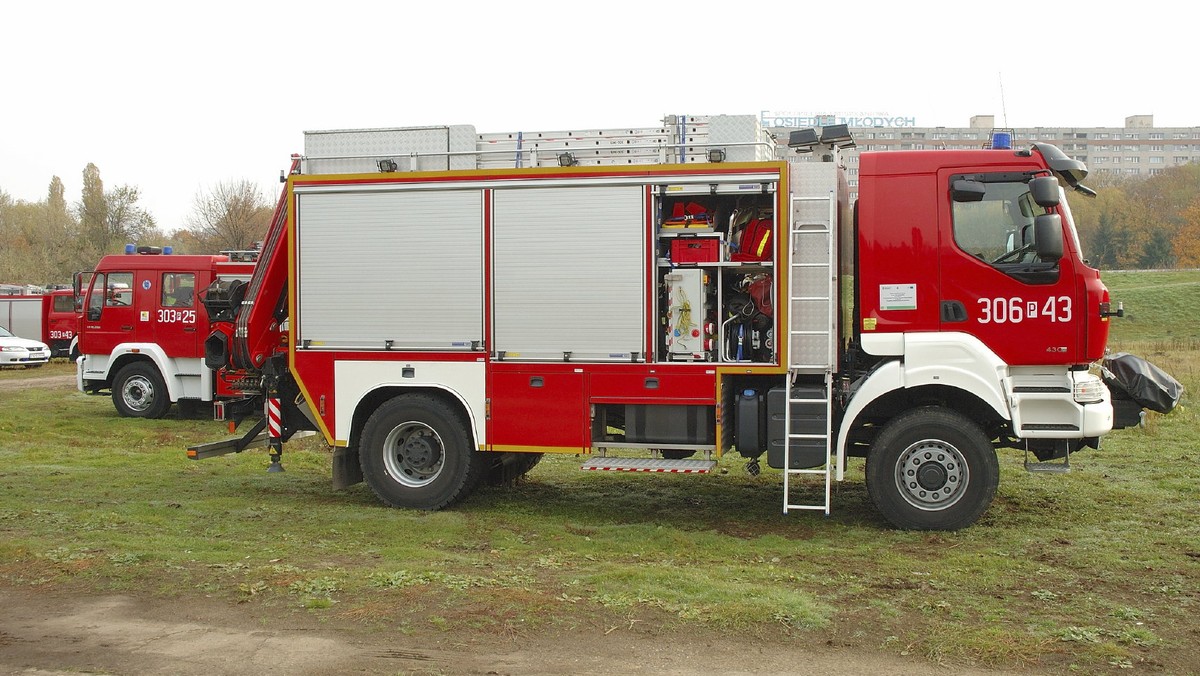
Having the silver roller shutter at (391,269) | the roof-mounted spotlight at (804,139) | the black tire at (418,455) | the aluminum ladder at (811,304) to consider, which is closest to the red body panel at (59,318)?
the silver roller shutter at (391,269)

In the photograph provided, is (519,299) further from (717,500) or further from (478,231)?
(717,500)

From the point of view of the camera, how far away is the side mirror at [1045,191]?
8086 mm

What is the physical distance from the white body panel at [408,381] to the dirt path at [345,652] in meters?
3.40

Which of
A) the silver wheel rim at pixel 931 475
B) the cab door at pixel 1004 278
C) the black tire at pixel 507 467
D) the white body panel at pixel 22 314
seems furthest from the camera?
the white body panel at pixel 22 314

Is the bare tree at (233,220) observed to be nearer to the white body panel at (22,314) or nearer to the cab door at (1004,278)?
the white body panel at (22,314)

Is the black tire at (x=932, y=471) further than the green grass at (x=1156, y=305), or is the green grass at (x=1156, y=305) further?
the green grass at (x=1156, y=305)

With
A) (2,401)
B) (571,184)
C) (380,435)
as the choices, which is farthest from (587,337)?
(2,401)

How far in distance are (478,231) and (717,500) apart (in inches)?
140

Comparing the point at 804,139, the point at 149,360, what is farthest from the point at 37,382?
the point at 804,139

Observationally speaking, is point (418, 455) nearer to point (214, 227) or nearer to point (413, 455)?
point (413, 455)

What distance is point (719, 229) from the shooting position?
364 inches

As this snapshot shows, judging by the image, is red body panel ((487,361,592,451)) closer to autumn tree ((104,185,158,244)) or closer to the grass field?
the grass field

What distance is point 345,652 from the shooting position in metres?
5.76

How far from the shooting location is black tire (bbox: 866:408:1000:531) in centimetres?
851
